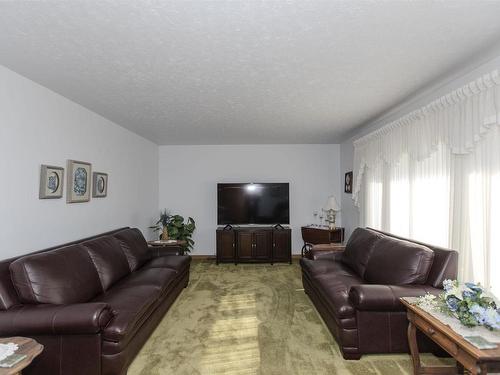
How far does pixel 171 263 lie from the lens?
3.93 meters

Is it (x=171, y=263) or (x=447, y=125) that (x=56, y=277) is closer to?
(x=171, y=263)

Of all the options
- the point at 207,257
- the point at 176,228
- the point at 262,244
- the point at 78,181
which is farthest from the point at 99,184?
the point at 262,244

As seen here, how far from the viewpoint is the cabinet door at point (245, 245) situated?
5.79 m

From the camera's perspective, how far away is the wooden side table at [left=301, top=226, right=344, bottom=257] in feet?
17.9

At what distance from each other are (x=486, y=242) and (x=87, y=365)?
Answer: 321 cm

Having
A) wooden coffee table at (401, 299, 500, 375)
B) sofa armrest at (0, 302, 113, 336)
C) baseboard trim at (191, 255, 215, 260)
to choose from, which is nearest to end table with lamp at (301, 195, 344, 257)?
baseboard trim at (191, 255, 215, 260)

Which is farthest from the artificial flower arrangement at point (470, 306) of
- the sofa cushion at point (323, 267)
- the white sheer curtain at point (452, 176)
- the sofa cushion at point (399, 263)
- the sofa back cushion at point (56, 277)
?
the sofa back cushion at point (56, 277)

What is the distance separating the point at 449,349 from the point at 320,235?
12.4 ft

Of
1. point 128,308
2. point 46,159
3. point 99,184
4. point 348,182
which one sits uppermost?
point 46,159

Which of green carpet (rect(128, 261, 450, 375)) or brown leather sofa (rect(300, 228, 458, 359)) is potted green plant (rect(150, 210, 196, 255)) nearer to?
green carpet (rect(128, 261, 450, 375))

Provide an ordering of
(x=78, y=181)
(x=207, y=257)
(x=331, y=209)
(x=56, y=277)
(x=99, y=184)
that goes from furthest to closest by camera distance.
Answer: (x=207, y=257)
(x=331, y=209)
(x=99, y=184)
(x=78, y=181)
(x=56, y=277)

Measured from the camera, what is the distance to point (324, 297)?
9.87 ft

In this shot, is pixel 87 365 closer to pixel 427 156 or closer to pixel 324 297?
pixel 324 297

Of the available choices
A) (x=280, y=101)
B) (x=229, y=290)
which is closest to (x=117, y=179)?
(x=229, y=290)
